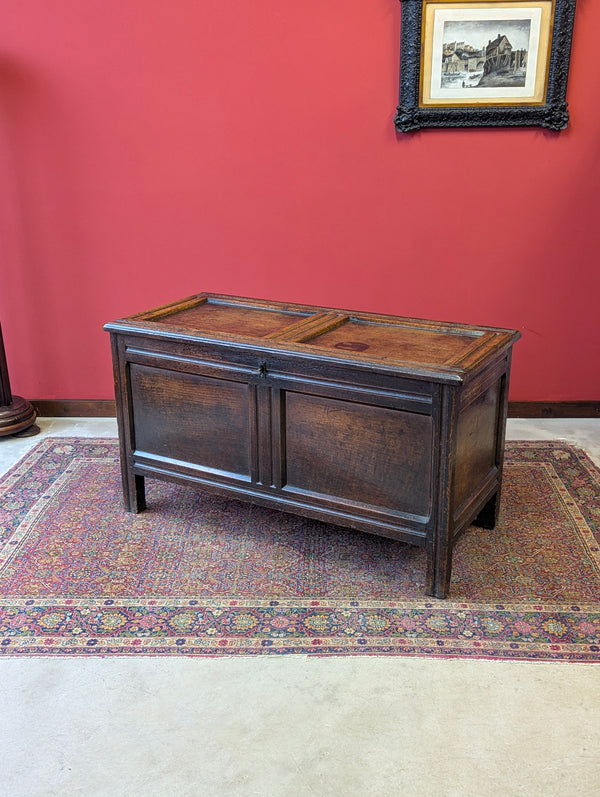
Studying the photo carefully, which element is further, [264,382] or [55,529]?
[55,529]

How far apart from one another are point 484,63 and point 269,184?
1.26m

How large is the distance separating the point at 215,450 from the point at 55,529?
2.62 feet

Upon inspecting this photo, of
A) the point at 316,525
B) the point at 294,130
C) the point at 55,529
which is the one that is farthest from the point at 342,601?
the point at 294,130

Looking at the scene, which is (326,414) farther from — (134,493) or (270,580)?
(134,493)

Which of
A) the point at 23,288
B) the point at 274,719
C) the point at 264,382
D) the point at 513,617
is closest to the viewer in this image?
the point at 274,719

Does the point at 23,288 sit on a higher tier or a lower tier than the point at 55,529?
higher

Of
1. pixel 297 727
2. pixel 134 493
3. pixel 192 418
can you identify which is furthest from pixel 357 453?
pixel 134 493

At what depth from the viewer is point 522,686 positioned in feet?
8.54

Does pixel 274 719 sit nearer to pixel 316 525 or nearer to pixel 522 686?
pixel 522 686

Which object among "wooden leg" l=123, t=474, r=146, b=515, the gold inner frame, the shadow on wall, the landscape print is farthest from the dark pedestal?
the landscape print

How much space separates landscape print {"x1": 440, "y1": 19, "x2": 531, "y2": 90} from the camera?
4172 millimetres

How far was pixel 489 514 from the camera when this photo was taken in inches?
141

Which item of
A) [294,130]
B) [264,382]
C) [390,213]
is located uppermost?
[294,130]

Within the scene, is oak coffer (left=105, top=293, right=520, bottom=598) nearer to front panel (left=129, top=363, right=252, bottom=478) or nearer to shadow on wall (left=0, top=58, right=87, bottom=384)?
front panel (left=129, top=363, right=252, bottom=478)
